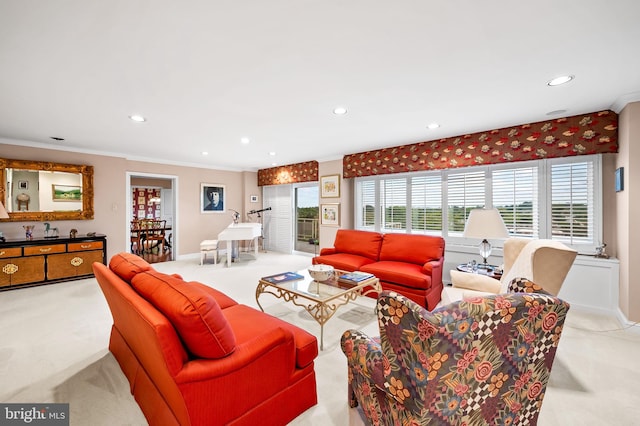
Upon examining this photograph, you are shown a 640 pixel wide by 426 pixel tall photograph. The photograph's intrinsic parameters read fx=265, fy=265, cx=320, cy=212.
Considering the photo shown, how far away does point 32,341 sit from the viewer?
8.37 feet

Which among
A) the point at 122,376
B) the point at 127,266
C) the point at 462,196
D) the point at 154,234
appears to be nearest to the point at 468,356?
the point at 127,266

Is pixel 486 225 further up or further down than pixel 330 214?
further down

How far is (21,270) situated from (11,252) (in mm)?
309

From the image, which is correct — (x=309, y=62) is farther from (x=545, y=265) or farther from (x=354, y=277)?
(x=545, y=265)

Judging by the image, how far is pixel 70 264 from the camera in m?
4.53

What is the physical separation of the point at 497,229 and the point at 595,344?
1323mm

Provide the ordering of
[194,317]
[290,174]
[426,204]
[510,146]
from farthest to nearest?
[290,174]
[426,204]
[510,146]
[194,317]

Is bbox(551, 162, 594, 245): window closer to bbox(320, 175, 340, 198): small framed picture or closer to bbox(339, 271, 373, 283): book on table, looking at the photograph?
bbox(339, 271, 373, 283): book on table

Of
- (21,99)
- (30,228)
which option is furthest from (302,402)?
(30,228)

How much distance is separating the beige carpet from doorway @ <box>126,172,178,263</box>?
275cm

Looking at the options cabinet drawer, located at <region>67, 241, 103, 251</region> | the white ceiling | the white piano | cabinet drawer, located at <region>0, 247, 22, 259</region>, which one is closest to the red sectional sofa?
the white ceiling

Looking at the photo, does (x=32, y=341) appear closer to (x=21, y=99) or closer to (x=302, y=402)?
(x=21, y=99)

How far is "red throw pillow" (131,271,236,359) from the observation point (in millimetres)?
1197

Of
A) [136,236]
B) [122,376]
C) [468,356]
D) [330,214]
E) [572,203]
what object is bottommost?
[122,376]
